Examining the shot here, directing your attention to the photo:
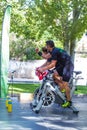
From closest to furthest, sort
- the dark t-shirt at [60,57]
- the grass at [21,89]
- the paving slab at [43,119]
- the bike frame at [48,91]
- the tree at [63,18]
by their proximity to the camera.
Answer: the paving slab at [43,119], the dark t-shirt at [60,57], the bike frame at [48,91], the grass at [21,89], the tree at [63,18]

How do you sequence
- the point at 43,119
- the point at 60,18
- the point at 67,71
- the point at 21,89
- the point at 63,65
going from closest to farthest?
the point at 43,119 → the point at 67,71 → the point at 63,65 → the point at 60,18 → the point at 21,89

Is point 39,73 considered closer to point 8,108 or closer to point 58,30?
point 8,108

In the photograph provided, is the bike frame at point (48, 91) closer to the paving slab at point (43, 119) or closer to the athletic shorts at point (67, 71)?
the paving slab at point (43, 119)

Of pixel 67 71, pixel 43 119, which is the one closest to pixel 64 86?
pixel 67 71

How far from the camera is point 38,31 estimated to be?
58.6ft

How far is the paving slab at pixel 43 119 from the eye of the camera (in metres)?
7.42

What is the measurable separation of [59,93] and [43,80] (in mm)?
505

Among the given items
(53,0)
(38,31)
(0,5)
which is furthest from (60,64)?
(0,5)

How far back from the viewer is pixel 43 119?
838cm

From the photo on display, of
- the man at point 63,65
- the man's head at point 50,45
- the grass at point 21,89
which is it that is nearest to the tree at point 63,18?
the grass at point 21,89

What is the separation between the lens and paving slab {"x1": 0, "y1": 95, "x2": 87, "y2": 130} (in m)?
7.42

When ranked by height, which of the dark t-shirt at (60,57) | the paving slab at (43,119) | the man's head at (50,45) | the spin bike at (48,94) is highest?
the man's head at (50,45)

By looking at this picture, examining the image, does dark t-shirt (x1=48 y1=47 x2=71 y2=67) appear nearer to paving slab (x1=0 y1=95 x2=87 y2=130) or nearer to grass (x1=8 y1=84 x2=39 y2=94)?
paving slab (x1=0 y1=95 x2=87 y2=130)

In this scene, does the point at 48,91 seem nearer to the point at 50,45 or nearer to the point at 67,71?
the point at 67,71
